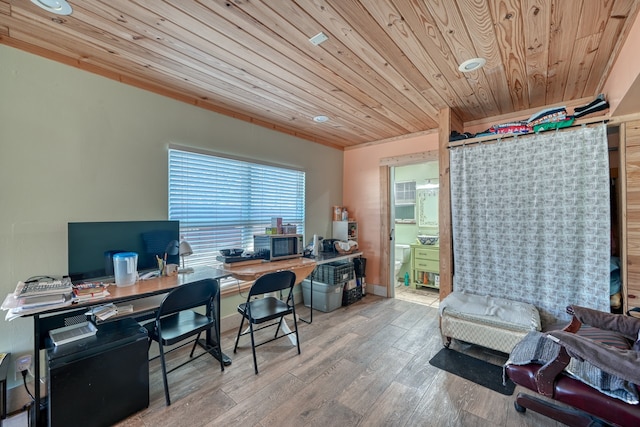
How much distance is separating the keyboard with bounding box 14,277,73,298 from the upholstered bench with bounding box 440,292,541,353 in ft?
9.80

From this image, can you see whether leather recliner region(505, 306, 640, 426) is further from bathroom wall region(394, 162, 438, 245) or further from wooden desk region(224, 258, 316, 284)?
bathroom wall region(394, 162, 438, 245)

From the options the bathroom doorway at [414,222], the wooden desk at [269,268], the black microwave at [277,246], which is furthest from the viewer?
the bathroom doorway at [414,222]

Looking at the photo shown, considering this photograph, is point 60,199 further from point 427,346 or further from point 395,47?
point 427,346

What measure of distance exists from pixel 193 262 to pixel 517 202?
329 cm

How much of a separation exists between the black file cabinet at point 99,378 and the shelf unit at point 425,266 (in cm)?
403

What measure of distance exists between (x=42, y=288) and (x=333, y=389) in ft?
6.72

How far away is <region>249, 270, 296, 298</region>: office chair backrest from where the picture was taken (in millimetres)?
2293

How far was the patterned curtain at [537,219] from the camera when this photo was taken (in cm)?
221

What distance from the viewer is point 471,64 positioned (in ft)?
6.85

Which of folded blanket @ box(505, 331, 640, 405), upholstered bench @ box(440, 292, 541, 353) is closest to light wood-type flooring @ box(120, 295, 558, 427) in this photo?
upholstered bench @ box(440, 292, 541, 353)

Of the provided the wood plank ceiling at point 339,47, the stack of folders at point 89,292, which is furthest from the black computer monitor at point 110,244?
the wood plank ceiling at point 339,47

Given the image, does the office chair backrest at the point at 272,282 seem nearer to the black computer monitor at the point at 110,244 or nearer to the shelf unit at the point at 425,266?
the black computer monitor at the point at 110,244

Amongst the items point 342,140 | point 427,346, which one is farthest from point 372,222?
point 427,346

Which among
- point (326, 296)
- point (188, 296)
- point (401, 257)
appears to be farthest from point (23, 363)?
point (401, 257)
